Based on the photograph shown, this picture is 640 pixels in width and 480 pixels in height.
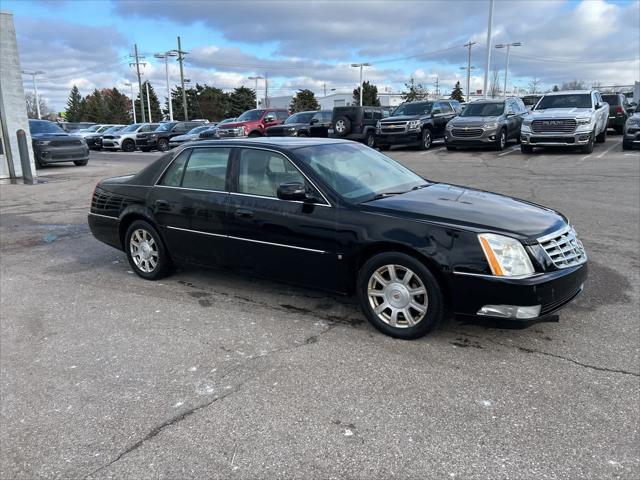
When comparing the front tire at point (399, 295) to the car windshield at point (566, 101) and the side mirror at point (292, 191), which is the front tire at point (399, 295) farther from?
the car windshield at point (566, 101)

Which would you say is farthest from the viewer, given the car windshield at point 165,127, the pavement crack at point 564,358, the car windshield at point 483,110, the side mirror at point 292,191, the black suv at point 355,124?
the car windshield at point 165,127

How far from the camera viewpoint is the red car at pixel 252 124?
25.5 m

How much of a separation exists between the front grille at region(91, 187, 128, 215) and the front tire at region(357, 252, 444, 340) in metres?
3.15

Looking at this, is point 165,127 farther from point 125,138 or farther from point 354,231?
point 354,231

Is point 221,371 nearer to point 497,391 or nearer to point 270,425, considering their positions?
point 270,425

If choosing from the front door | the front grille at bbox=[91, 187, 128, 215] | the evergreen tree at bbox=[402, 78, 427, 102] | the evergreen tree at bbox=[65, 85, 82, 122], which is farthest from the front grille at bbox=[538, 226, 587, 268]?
the evergreen tree at bbox=[65, 85, 82, 122]

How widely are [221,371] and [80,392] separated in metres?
0.93

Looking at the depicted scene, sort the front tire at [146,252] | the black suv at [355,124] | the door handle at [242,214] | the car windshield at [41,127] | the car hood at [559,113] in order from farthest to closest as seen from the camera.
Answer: the black suv at [355,124], the car windshield at [41,127], the car hood at [559,113], the front tire at [146,252], the door handle at [242,214]

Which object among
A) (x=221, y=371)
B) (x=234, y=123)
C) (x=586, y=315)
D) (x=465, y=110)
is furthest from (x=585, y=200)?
(x=234, y=123)

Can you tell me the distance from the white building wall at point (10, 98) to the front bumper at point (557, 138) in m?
15.3

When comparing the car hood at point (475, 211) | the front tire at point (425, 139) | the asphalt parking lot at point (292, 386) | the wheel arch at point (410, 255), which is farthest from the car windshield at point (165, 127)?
the wheel arch at point (410, 255)

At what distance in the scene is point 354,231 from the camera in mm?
4199

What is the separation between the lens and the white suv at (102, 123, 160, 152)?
1256 inches

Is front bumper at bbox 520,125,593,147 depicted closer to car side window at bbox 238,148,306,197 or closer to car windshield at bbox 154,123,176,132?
car side window at bbox 238,148,306,197
